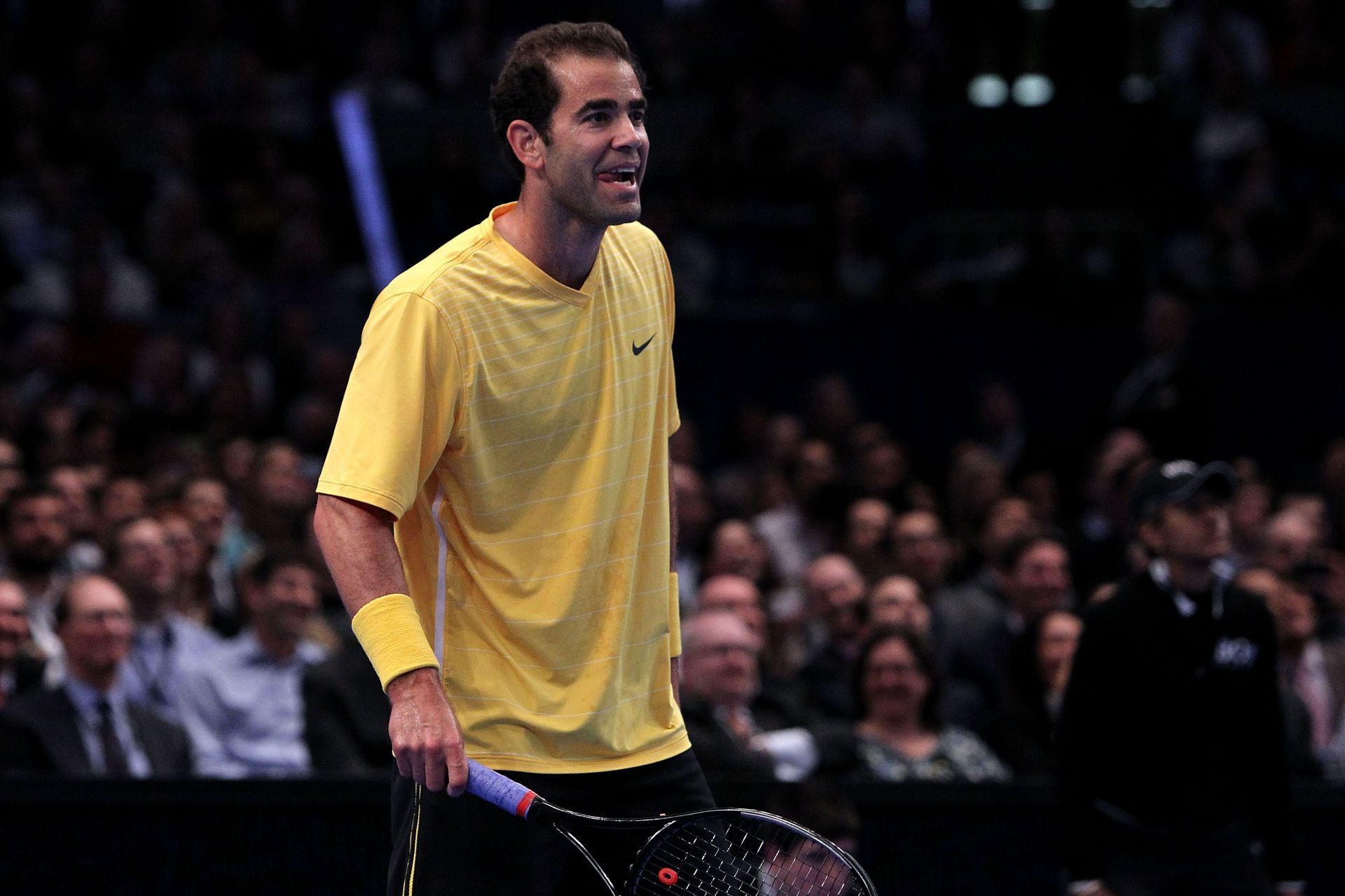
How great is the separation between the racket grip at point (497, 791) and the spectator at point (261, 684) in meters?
4.09

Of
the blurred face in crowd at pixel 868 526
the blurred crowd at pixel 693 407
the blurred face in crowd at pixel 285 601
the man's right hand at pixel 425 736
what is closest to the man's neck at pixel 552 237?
the man's right hand at pixel 425 736

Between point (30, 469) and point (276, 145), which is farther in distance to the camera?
point (276, 145)

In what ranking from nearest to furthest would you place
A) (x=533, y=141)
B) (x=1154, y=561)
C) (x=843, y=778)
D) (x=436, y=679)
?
(x=436, y=679)
(x=533, y=141)
(x=1154, y=561)
(x=843, y=778)

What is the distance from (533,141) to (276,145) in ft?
33.6

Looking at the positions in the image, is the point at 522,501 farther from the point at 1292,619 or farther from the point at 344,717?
the point at 1292,619

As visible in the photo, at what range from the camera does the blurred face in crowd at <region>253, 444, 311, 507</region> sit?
870 cm

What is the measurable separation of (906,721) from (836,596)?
1.28 meters

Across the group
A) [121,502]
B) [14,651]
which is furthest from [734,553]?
[14,651]

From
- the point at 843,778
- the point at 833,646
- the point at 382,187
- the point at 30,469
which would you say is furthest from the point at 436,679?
the point at 382,187

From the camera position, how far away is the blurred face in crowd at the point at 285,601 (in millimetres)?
7172

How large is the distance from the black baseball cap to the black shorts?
2.66 meters

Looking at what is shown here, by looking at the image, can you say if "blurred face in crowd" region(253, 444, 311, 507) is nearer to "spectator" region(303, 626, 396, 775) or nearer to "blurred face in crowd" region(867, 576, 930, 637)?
"spectator" region(303, 626, 396, 775)

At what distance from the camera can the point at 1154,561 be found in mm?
5430

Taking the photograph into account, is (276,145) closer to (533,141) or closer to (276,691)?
(276,691)
